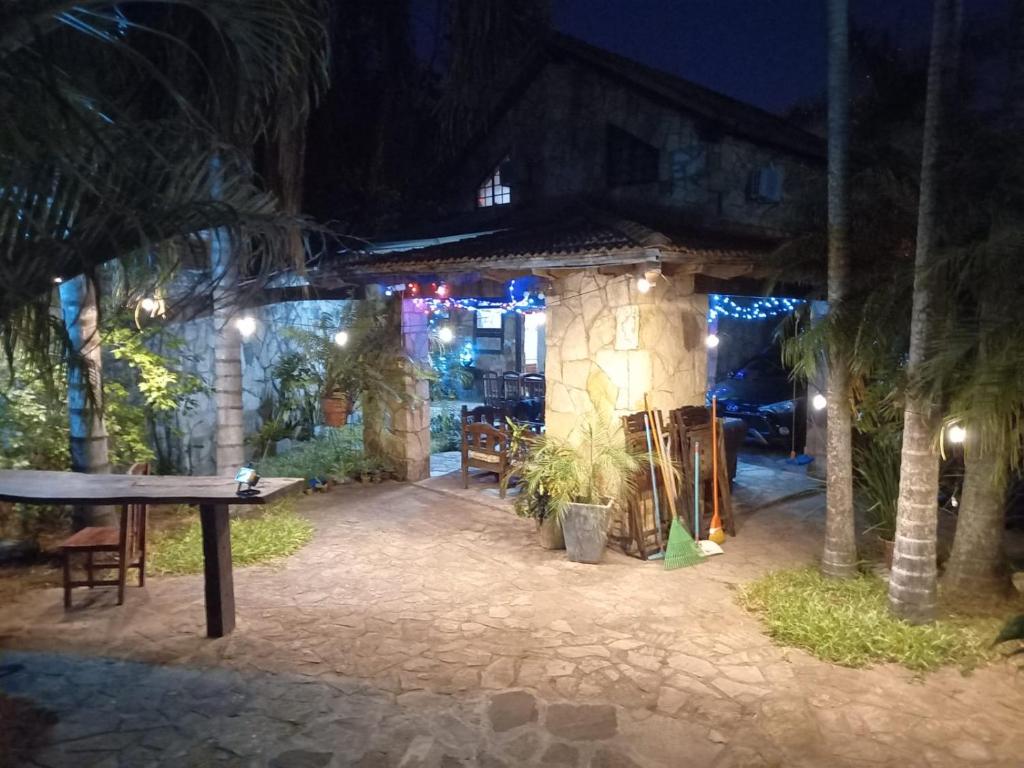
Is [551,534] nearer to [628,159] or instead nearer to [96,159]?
[96,159]

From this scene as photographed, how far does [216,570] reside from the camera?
4941 millimetres

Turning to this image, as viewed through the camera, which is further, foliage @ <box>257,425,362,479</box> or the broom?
foliage @ <box>257,425,362,479</box>

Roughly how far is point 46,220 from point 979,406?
5321mm

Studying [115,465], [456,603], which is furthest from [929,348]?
[115,465]

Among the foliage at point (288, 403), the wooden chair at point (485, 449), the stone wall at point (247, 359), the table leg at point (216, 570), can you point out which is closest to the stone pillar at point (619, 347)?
the wooden chair at point (485, 449)

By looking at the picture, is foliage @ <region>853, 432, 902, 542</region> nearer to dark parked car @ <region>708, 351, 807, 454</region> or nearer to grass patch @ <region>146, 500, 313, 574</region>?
dark parked car @ <region>708, 351, 807, 454</region>

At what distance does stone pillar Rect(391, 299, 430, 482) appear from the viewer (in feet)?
31.2

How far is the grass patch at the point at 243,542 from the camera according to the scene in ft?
21.2

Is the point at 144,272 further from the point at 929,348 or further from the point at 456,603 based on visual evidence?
the point at 929,348

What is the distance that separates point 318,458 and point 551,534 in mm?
4440

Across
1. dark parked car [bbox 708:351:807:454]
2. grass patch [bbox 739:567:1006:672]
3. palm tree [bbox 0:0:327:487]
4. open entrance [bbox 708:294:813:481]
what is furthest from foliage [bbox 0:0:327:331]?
dark parked car [bbox 708:351:807:454]

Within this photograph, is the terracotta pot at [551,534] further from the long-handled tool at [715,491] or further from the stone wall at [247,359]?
the stone wall at [247,359]

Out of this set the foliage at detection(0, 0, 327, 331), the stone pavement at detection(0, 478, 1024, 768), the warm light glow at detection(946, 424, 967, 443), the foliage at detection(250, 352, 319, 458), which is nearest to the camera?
the foliage at detection(0, 0, 327, 331)

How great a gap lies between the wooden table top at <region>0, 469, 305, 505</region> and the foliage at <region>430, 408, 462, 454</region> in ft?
22.0
